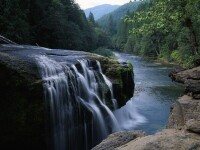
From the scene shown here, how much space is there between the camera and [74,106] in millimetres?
16172

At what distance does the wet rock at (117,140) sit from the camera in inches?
297

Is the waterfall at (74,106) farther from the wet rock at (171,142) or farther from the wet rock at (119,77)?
the wet rock at (171,142)

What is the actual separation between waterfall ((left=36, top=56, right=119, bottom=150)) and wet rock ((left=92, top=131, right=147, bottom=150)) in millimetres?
7146

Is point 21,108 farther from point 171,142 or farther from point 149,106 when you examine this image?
point 149,106

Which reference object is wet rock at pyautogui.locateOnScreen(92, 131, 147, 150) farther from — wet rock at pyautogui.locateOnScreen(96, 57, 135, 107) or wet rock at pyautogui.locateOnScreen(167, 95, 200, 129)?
wet rock at pyautogui.locateOnScreen(96, 57, 135, 107)

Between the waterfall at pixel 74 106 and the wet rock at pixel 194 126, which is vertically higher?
the wet rock at pixel 194 126

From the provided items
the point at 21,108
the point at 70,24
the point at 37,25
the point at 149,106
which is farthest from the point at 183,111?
the point at 70,24

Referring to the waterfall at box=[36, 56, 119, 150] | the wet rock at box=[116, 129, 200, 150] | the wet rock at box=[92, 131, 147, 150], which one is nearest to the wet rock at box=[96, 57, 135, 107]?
the waterfall at box=[36, 56, 119, 150]

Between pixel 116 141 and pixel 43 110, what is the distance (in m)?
7.30

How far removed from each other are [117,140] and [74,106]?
340 inches

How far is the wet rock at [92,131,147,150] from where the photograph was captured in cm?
755

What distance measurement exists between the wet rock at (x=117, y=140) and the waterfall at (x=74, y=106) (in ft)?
23.4

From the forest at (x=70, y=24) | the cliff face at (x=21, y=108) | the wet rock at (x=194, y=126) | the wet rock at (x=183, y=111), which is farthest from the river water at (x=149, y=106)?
the wet rock at (x=194, y=126)

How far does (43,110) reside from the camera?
47.1 feet
